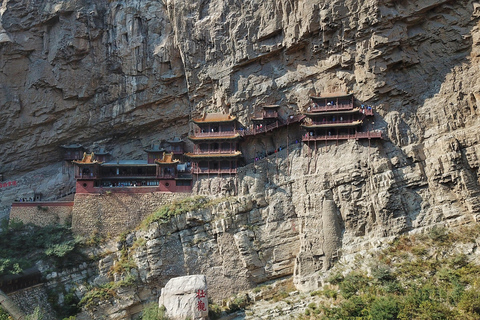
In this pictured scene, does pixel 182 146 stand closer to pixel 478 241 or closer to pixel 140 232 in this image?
pixel 140 232

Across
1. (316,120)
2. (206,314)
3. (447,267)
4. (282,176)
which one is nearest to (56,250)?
(206,314)

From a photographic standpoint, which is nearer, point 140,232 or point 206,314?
point 206,314

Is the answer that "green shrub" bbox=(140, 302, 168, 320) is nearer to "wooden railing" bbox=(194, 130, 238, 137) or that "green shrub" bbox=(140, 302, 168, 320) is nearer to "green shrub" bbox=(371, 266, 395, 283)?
"green shrub" bbox=(371, 266, 395, 283)

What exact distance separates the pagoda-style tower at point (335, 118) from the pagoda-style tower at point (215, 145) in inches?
208

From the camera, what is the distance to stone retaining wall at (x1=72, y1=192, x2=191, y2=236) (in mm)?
33344

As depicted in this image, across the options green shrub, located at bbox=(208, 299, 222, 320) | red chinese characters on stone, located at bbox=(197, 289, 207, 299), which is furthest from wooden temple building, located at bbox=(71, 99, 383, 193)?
red chinese characters on stone, located at bbox=(197, 289, 207, 299)

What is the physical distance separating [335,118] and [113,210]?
54.0ft

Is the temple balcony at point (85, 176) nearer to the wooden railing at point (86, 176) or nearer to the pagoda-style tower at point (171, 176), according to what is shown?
the wooden railing at point (86, 176)

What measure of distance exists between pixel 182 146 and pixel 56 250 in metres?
12.6

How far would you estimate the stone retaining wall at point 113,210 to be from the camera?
33.3 m

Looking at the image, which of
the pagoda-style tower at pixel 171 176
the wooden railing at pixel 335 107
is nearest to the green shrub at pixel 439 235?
the wooden railing at pixel 335 107

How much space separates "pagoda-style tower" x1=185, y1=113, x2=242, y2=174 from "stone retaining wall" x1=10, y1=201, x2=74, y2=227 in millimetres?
9702

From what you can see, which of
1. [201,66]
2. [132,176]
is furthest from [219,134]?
[132,176]

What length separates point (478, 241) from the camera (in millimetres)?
26719
